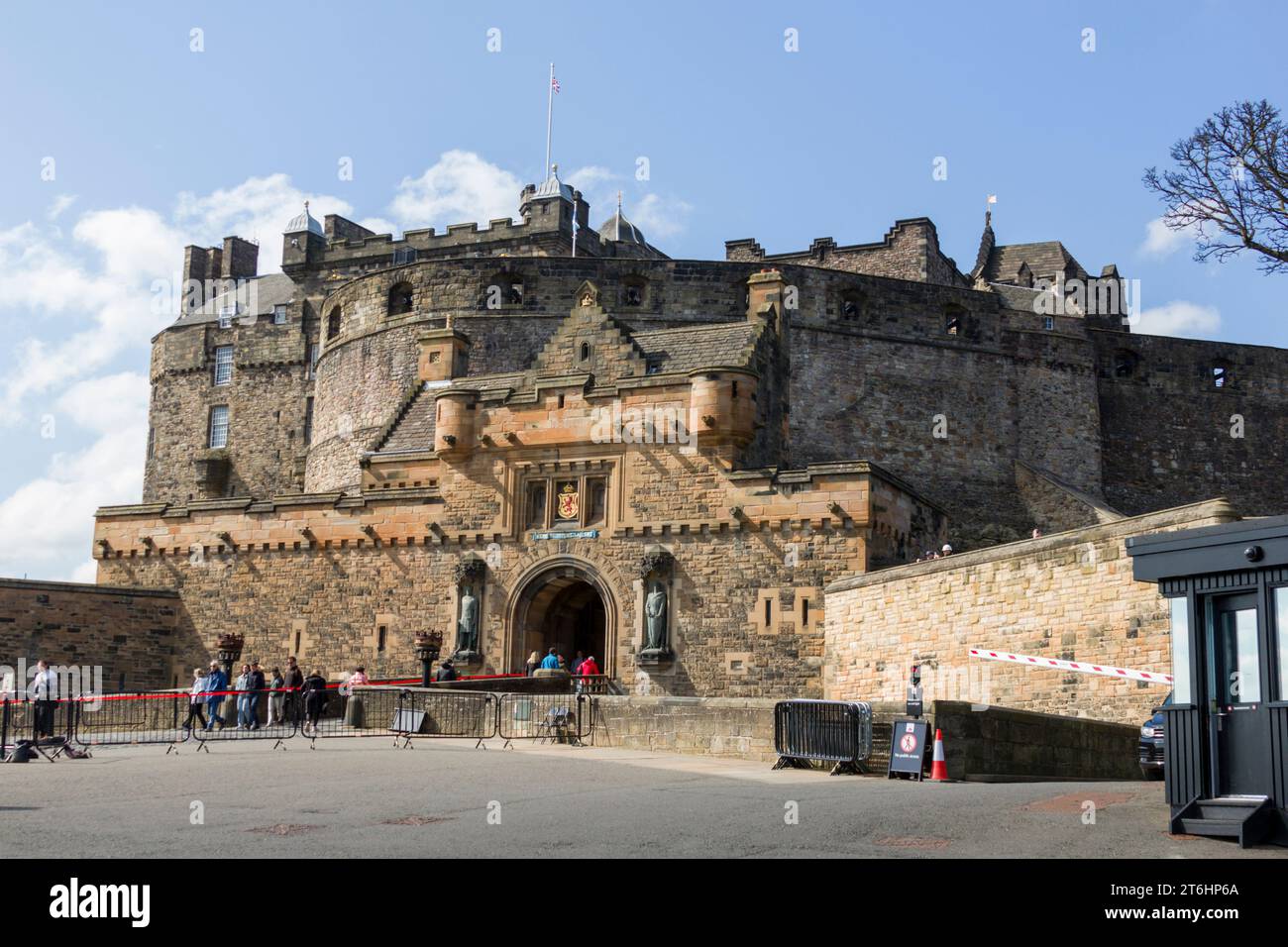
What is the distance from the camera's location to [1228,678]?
450 inches

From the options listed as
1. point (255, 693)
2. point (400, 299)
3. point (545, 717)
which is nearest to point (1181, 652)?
point (545, 717)

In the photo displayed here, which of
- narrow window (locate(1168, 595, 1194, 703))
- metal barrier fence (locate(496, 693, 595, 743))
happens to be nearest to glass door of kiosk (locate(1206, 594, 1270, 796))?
narrow window (locate(1168, 595, 1194, 703))

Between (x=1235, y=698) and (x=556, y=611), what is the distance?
20220 mm

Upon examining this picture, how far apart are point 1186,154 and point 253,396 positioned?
34.7 m

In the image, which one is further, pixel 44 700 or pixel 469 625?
pixel 469 625

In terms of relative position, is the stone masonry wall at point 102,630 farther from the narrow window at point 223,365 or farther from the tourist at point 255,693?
the narrow window at point 223,365

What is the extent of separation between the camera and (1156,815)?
486 inches

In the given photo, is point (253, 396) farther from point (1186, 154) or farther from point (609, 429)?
point (1186, 154)

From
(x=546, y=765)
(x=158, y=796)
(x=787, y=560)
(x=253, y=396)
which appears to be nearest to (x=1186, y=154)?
(x=787, y=560)

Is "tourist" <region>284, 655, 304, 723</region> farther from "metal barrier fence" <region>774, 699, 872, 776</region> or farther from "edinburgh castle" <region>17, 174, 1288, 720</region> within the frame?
"metal barrier fence" <region>774, 699, 872, 776</region>

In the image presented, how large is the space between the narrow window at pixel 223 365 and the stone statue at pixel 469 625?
2696cm

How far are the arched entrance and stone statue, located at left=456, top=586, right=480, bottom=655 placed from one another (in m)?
0.69

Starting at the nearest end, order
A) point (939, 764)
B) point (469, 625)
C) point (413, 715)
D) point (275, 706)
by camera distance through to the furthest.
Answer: point (939, 764), point (413, 715), point (275, 706), point (469, 625)

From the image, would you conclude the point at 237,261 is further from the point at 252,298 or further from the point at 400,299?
the point at 400,299
